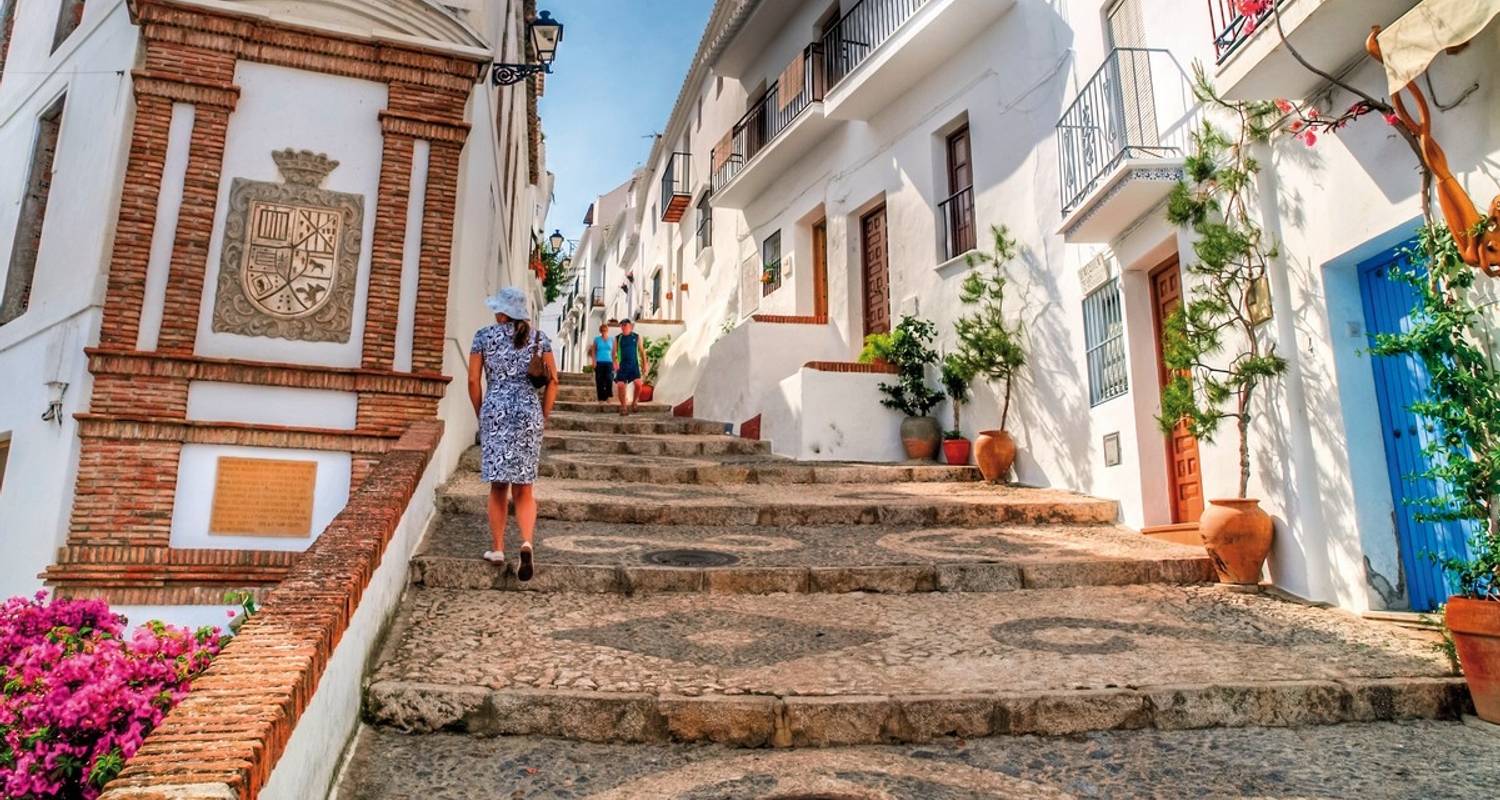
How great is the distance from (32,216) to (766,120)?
1122 centimetres

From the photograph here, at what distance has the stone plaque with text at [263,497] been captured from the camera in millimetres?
6875

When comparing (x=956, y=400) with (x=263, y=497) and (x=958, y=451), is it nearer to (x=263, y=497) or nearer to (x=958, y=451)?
(x=958, y=451)

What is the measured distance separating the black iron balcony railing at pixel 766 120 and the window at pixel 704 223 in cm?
120

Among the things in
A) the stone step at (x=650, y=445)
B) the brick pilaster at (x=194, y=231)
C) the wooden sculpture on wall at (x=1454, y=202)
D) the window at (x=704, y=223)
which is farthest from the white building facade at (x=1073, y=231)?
the brick pilaster at (x=194, y=231)

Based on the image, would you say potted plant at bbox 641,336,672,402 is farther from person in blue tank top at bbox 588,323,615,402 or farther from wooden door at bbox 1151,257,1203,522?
wooden door at bbox 1151,257,1203,522

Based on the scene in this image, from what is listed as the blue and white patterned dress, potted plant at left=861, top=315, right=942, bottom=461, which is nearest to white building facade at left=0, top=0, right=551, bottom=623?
the blue and white patterned dress

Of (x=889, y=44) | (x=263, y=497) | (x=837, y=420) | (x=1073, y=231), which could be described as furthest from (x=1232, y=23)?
(x=263, y=497)

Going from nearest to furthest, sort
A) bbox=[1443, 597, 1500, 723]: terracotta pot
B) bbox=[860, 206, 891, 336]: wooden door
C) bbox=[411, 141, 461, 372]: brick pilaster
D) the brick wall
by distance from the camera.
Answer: bbox=[1443, 597, 1500, 723]: terracotta pot
the brick wall
bbox=[411, 141, 461, 372]: brick pilaster
bbox=[860, 206, 891, 336]: wooden door

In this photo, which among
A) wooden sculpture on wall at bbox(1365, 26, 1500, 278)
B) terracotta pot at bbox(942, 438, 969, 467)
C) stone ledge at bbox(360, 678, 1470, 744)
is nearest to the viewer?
stone ledge at bbox(360, 678, 1470, 744)

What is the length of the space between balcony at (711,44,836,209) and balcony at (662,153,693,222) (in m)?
2.96

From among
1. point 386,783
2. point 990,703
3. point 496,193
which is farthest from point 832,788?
point 496,193

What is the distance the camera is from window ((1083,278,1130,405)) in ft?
25.8

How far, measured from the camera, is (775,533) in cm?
668

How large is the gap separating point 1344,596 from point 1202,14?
4355mm
